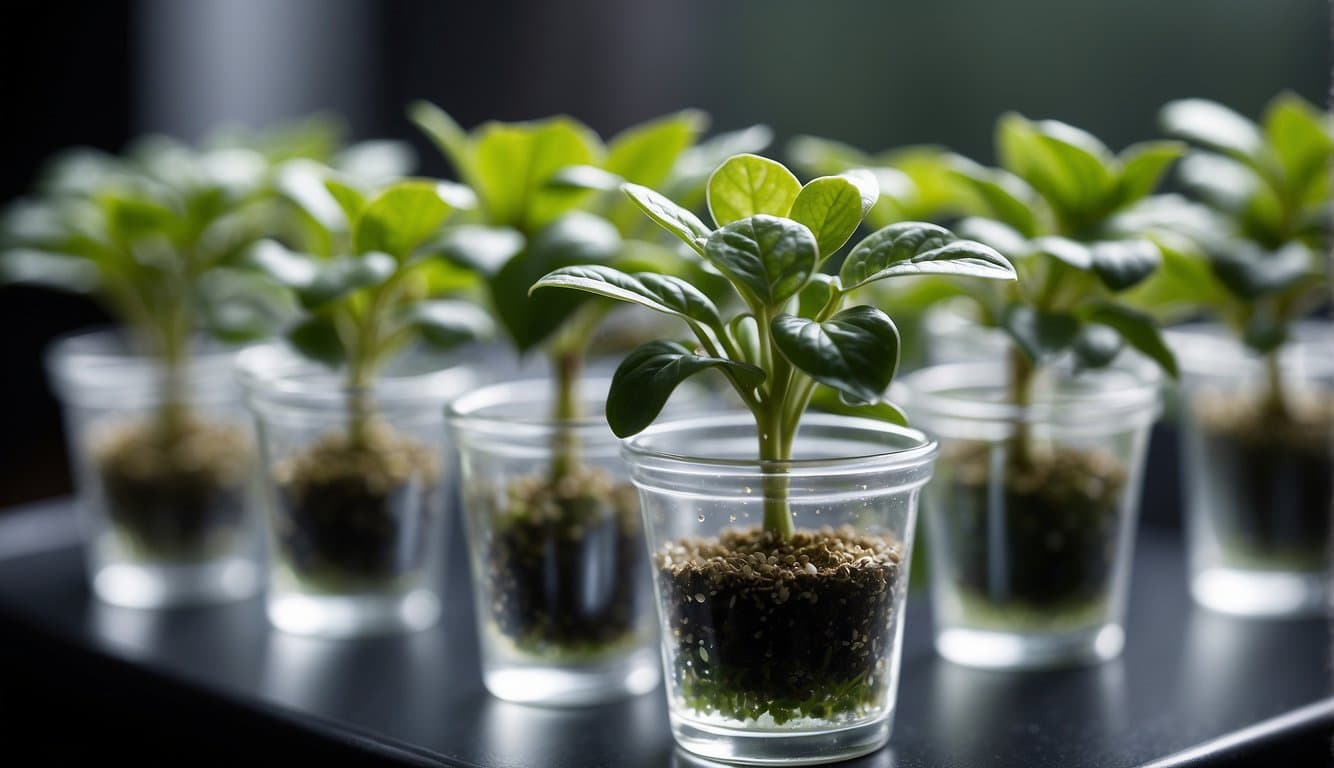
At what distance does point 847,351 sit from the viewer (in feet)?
2.56

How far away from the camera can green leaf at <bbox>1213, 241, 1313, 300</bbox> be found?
3.76 ft

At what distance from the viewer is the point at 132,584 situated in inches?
54.5

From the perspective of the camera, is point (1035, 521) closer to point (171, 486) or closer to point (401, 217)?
point (401, 217)

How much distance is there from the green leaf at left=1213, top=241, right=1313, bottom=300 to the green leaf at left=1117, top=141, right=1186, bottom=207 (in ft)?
0.40

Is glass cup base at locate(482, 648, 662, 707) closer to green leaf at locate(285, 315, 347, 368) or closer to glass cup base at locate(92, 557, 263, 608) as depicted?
green leaf at locate(285, 315, 347, 368)

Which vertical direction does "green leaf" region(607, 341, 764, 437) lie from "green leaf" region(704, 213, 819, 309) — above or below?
below

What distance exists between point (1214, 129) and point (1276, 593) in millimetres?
430

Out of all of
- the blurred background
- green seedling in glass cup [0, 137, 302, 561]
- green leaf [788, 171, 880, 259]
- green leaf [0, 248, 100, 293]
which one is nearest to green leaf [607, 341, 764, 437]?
green leaf [788, 171, 880, 259]

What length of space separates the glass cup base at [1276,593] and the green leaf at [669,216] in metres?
0.72

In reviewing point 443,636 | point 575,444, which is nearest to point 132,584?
point 443,636

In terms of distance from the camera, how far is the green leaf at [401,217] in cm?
106

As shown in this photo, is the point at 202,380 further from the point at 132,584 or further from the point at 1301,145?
the point at 1301,145

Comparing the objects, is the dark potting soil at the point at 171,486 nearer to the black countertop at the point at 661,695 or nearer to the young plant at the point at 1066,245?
the black countertop at the point at 661,695

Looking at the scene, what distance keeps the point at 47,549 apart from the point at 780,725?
3.55 ft
